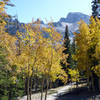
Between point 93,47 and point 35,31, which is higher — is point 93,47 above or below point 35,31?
below

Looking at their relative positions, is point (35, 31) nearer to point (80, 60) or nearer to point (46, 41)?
point (46, 41)

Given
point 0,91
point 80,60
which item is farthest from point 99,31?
point 0,91

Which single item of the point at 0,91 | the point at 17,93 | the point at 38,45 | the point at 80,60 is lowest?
the point at 17,93

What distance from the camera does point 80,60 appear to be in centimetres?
2277

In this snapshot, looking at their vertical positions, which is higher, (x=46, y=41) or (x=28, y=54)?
(x=46, y=41)

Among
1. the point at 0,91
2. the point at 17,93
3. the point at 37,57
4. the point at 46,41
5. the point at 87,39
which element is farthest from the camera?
the point at 17,93

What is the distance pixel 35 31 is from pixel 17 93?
49.8 ft

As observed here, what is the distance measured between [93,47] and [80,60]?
9.76 ft

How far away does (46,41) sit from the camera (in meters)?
12.7

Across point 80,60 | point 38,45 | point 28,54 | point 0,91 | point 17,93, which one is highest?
point 38,45

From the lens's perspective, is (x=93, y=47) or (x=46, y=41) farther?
(x=93, y=47)

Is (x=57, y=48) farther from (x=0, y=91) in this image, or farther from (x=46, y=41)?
(x=0, y=91)

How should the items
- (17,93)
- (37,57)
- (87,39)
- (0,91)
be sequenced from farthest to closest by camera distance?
(17,93), (87,39), (0,91), (37,57)

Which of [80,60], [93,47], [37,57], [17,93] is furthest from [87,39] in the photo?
[17,93]
